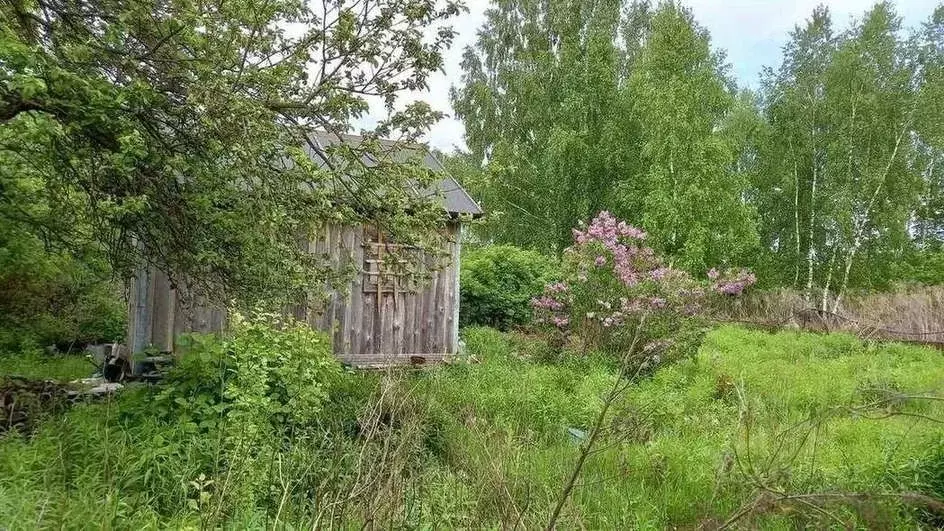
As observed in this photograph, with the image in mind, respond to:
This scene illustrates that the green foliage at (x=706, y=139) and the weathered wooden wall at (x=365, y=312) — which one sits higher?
the green foliage at (x=706, y=139)

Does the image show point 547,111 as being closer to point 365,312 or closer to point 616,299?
point 616,299

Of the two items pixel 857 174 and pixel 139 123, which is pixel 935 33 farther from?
A: pixel 139 123

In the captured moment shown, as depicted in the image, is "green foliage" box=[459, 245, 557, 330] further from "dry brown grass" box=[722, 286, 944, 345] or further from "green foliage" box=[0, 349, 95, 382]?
"green foliage" box=[0, 349, 95, 382]

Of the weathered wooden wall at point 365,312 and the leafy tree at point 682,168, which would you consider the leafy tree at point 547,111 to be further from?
the weathered wooden wall at point 365,312

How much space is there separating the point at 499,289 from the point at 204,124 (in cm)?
1040

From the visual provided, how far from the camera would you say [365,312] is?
927cm

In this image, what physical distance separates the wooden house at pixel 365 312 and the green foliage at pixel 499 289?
3.94 meters

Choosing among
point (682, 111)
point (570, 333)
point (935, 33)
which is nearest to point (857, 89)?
point (935, 33)

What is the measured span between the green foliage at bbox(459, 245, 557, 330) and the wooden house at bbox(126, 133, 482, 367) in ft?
12.9

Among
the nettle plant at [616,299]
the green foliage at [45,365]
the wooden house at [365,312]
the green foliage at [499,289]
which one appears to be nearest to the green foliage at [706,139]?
the green foliage at [499,289]

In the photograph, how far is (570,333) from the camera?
34.0 feet

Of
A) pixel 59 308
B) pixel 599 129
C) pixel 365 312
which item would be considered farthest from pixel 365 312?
pixel 599 129

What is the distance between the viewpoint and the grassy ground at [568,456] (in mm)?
2431

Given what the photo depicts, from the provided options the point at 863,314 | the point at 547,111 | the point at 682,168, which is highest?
the point at 547,111
